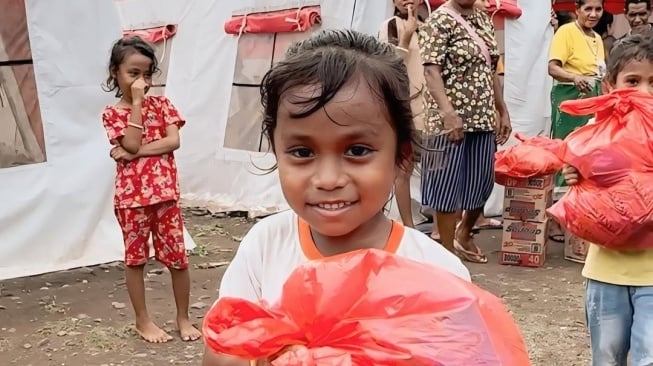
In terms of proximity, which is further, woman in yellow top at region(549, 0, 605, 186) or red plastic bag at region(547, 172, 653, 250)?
woman in yellow top at region(549, 0, 605, 186)

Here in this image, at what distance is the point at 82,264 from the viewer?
17.7ft

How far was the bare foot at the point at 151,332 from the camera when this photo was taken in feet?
13.5

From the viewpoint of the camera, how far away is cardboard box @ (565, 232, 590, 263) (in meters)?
5.62

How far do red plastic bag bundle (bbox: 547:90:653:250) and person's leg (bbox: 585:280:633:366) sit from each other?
0.15 meters

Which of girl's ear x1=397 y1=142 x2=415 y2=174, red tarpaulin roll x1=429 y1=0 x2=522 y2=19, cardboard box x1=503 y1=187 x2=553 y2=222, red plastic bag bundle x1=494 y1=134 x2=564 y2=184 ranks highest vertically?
girl's ear x1=397 y1=142 x2=415 y2=174

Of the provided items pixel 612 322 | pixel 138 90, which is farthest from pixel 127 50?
pixel 612 322

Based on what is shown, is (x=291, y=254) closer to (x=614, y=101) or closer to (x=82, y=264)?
(x=614, y=101)

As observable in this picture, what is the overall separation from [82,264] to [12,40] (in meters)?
1.46

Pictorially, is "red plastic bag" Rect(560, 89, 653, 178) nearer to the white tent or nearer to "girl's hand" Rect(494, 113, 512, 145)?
"girl's hand" Rect(494, 113, 512, 145)

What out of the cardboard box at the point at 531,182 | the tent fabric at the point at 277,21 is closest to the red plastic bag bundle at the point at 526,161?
the cardboard box at the point at 531,182

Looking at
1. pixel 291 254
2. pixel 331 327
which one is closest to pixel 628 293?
pixel 291 254

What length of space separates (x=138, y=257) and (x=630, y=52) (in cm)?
245

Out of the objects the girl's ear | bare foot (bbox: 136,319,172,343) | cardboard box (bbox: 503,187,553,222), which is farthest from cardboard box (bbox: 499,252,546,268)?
the girl's ear

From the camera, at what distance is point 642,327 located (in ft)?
8.79
